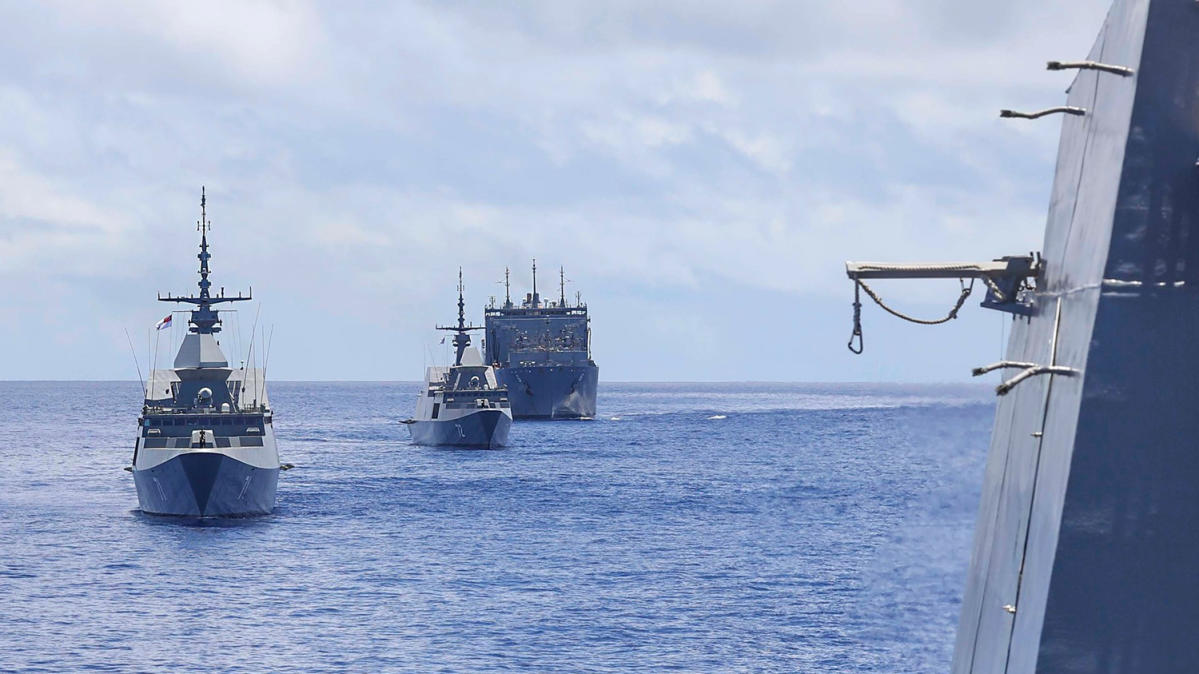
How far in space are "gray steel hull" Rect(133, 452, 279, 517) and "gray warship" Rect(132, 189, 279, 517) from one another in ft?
0.13

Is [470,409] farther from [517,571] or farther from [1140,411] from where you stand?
[1140,411]

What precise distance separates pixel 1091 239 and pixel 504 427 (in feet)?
347

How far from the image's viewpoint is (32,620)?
123ft

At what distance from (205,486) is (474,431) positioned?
51619 mm

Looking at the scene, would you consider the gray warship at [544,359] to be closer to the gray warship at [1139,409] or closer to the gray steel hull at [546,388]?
the gray steel hull at [546,388]

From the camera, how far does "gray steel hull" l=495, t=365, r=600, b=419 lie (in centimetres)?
15938

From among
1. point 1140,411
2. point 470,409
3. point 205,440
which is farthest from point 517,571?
point 470,409

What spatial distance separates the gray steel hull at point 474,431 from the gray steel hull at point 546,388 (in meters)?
46.5

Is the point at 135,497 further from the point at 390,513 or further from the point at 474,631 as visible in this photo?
the point at 474,631

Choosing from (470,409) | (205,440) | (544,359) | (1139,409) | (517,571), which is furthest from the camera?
(544,359)

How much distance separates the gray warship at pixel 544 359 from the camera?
15950 centimetres

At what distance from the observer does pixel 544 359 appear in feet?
522

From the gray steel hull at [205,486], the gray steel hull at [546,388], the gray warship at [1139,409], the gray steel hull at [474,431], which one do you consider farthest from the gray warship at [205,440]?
the gray steel hull at [546,388]

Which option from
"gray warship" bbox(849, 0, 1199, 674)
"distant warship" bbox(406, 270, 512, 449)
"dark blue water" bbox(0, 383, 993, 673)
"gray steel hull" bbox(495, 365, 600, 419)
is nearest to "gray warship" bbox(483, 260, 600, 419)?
"gray steel hull" bbox(495, 365, 600, 419)
